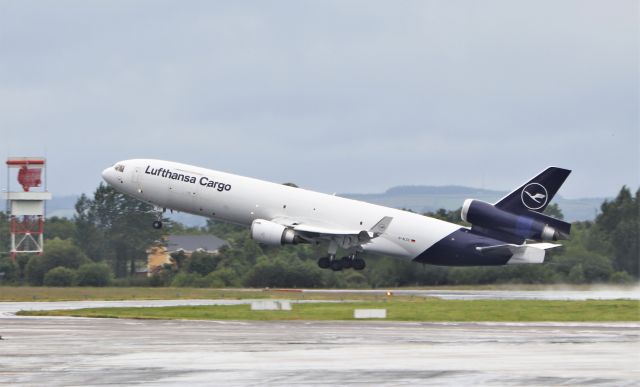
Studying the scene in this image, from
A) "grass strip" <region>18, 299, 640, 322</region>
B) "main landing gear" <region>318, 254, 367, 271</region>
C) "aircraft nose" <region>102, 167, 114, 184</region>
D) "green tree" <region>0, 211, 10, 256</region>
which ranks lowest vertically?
"grass strip" <region>18, 299, 640, 322</region>

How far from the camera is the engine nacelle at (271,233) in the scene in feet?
241

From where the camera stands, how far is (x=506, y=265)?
73.8m

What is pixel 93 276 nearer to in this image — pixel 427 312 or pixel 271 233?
pixel 271 233

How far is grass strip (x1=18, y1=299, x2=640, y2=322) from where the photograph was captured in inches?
1839

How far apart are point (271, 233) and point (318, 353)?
40504 millimetres

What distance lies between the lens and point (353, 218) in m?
74.8

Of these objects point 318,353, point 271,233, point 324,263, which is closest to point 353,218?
point 324,263

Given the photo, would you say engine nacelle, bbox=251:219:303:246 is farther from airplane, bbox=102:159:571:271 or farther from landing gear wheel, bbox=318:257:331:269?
landing gear wheel, bbox=318:257:331:269

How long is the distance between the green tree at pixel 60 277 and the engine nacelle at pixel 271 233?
566 inches

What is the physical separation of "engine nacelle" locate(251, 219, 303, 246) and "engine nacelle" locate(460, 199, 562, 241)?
36.4 feet

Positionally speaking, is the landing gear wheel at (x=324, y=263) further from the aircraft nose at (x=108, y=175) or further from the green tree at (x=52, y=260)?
the green tree at (x=52, y=260)

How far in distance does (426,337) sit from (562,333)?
4.94 metres

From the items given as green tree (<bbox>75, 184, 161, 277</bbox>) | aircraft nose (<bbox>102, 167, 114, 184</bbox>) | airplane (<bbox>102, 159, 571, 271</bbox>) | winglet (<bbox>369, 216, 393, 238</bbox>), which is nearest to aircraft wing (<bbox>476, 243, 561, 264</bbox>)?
airplane (<bbox>102, 159, 571, 271</bbox>)

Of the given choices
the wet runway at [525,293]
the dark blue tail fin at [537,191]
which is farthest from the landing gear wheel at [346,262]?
the dark blue tail fin at [537,191]
